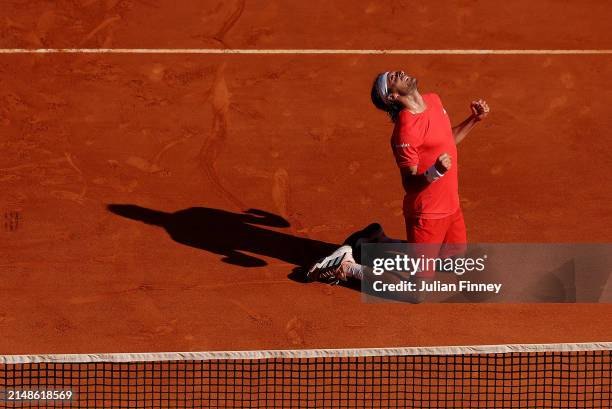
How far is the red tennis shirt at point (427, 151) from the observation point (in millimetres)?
9234

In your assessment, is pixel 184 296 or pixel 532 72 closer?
pixel 184 296

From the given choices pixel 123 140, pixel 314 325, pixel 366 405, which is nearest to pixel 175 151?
pixel 123 140

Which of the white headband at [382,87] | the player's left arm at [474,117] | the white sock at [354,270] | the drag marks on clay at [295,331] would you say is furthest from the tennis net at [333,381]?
the white headband at [382,87]

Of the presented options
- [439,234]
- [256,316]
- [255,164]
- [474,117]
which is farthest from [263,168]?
[474,117]

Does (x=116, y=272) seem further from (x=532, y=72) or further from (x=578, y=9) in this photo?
(x=578, y=9)

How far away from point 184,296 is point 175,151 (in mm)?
1864

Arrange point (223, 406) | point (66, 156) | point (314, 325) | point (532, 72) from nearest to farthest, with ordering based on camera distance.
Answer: point (223, 406)
point (314, 325)
point (66, 156)
point (532, 72)

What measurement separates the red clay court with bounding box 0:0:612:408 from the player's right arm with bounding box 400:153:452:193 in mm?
1446

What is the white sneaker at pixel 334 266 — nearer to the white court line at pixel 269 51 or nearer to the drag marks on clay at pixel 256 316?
the drag marks on clay at pixel 256 316

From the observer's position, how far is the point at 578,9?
12930 mm

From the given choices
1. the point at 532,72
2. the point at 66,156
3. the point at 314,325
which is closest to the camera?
the point at 314,325

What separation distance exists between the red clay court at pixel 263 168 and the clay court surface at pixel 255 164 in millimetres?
20

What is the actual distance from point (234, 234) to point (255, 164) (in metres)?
0.93

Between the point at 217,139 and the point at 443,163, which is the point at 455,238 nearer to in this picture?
the point at 443,163
